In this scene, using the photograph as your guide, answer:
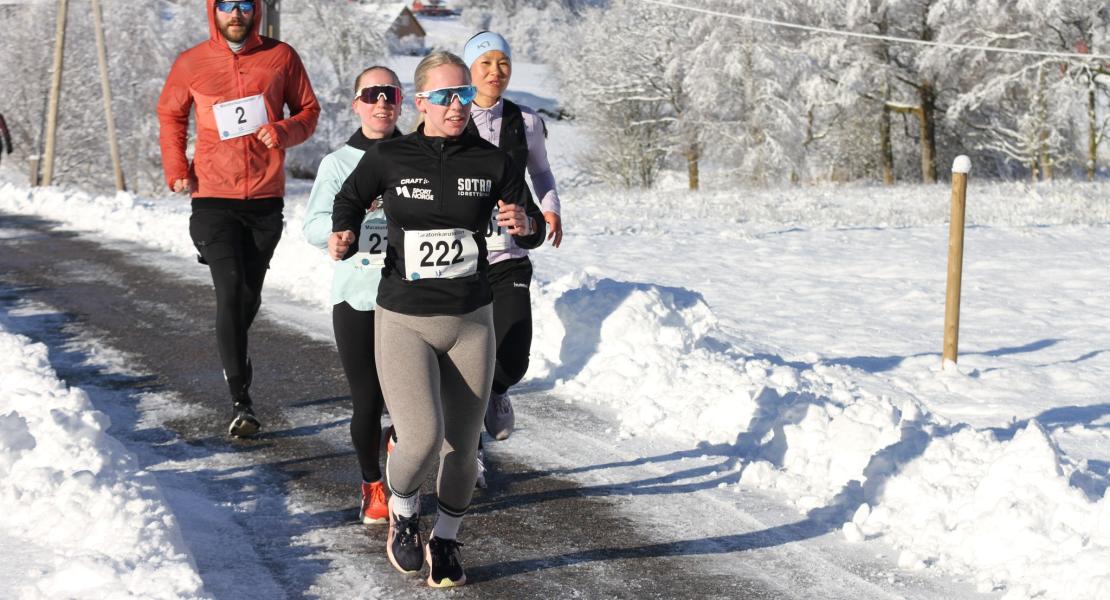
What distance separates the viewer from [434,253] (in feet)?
14.2

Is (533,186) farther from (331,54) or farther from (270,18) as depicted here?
(331,54)

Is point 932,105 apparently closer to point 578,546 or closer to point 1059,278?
point 1059,278

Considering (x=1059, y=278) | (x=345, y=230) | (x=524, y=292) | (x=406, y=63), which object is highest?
(x=406, y=63)

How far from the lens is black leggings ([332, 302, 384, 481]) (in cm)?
523

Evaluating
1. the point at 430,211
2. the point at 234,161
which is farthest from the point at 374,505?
the point at 234,161

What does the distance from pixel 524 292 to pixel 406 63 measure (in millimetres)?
77652

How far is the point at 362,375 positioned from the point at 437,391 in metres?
0.94

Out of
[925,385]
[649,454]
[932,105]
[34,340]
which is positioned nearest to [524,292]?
[649,454]

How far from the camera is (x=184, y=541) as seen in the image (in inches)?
191

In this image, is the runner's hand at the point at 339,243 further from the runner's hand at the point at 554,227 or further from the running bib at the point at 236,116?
the running bib at the point at 236,116

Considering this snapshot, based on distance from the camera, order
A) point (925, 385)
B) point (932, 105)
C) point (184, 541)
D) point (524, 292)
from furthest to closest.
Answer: point (932, 105) < point (925, 385) < point (524, 292) < point (184, 541)

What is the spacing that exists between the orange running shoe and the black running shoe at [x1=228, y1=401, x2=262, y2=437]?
157 centimetres

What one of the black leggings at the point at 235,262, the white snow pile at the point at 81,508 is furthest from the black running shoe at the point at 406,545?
the black leggings at the point at 235,262

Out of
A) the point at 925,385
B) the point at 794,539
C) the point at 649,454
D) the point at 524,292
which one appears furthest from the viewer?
the point at 925,385
